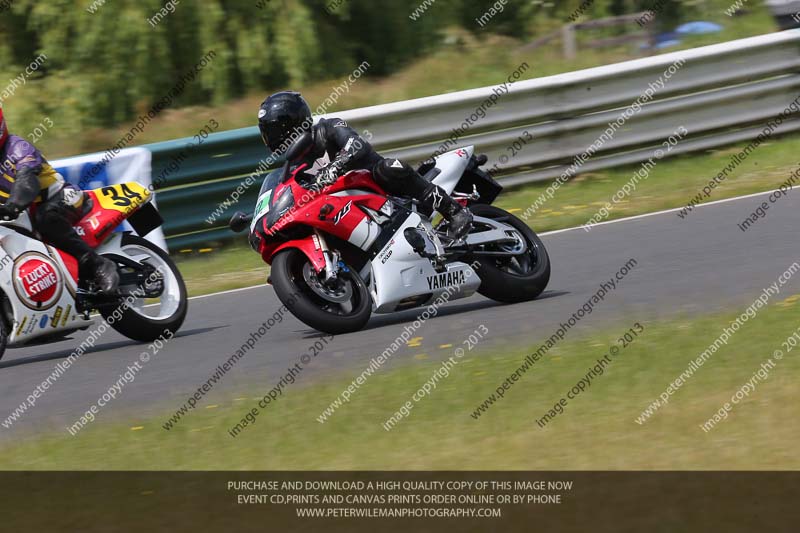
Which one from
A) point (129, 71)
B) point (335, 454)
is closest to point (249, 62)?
point (129, 71)

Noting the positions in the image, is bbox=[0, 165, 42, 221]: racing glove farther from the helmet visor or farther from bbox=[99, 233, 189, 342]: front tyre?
the helmet visor

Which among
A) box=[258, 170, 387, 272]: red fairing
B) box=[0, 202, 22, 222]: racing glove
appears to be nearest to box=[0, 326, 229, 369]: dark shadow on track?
box=[0, 202, 22, 222]: racing glove

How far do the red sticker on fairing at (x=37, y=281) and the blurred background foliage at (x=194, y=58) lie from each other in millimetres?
5765

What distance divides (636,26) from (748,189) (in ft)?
23.3

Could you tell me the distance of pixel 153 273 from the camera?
9250 mm

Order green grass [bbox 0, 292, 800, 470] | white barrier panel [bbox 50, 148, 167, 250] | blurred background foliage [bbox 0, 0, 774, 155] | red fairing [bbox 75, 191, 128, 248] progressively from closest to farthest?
green grass [bbox 0, 292, 800, 470]
red fairing [bbox 75, 191, 128, 248]
white barrier panel [bbox 50, 148, 167, 250]
blurred background foliage [bbox 0, 0, 774, 155]

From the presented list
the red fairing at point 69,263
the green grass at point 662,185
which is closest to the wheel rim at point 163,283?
the red fairing at point 69,263

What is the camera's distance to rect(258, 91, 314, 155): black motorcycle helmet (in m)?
8.30

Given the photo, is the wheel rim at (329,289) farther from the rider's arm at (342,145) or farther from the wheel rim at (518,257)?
the wheel rim at (518,257)

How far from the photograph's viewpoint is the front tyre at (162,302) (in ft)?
30.3

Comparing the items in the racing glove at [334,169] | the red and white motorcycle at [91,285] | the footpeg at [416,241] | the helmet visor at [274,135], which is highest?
the helmet visor at [274,135]

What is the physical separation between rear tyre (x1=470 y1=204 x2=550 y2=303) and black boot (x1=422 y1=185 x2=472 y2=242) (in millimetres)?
251
